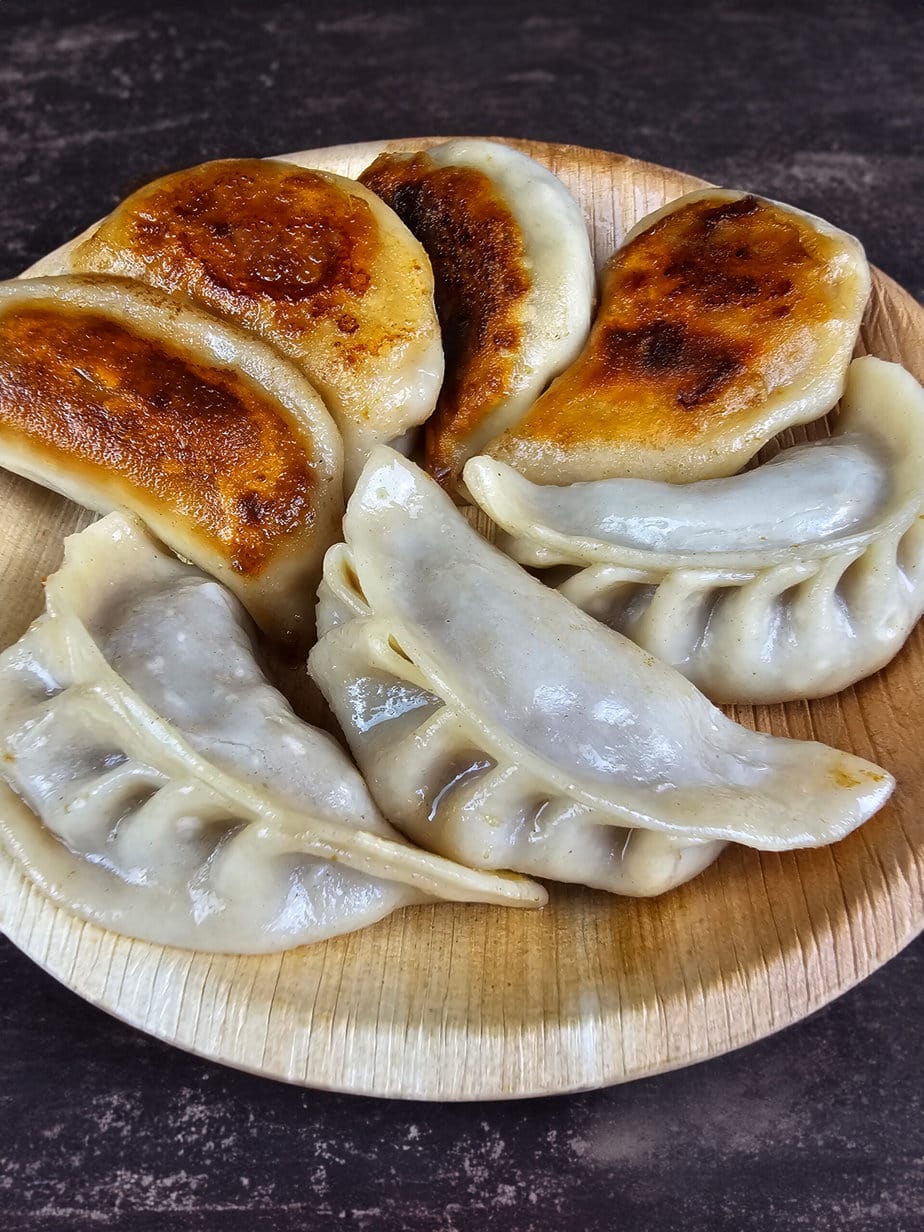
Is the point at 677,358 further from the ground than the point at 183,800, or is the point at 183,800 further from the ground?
the point at 677,358

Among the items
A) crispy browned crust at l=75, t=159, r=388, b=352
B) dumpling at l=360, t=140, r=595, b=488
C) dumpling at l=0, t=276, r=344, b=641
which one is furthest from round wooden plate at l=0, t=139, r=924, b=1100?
crispy browned crust at l=75, t=159, r=388, b=352

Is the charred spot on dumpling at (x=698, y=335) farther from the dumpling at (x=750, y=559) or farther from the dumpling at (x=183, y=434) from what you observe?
the dumpling at (x=183, y=434)

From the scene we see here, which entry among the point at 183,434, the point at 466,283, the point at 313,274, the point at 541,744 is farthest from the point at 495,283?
the point at 541,744

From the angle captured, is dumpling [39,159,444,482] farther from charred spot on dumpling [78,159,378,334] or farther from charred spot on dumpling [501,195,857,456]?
charred spot on dumpling [501,195,857,456]

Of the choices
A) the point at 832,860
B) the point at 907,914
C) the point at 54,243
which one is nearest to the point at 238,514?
the point at 832,860

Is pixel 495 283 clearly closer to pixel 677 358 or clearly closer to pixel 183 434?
pixel 677 358

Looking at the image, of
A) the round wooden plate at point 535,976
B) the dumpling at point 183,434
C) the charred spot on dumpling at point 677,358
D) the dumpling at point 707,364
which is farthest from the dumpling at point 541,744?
the charred spot on dumpling at point 677,358

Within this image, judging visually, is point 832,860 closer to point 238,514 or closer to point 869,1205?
point 869,1205
